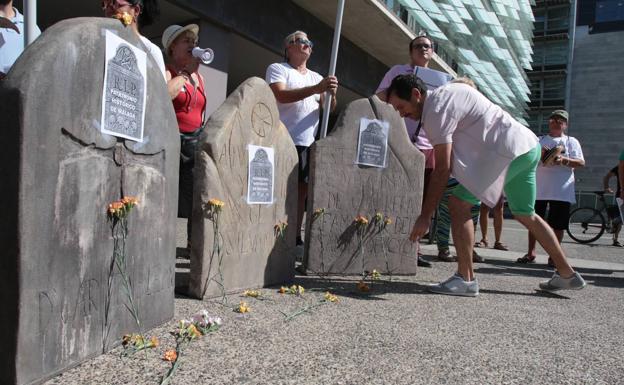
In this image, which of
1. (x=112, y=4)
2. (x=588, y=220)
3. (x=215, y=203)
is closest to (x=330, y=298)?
(x=215, y=203)

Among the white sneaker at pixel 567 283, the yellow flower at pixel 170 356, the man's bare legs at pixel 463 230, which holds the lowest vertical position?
the yellow flower at pixel 170 356

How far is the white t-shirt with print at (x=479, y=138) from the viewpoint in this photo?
2.99 m

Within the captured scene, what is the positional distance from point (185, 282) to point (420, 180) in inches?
74.9

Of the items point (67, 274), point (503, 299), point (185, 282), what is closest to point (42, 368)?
point (67, 274)

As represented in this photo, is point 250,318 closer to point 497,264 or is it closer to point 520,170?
point 520,170

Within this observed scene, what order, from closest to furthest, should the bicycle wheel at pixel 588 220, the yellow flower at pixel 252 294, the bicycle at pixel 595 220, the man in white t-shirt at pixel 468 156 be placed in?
1. the yellow flower at pixel 252 294
2. the man in white t-shirt at pixel 468 156
3. the bicycle at pixel 595 220
4. the bicycle wheel at pixel 588 220

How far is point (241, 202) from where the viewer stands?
9.02 ft

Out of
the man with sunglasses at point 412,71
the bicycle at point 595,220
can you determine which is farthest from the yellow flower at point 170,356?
the bicycle at point 595,220

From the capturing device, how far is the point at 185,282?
2.90 meters

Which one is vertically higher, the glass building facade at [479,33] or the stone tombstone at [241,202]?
the glass building facade at [479,33]

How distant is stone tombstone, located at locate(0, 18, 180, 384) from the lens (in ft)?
4.51

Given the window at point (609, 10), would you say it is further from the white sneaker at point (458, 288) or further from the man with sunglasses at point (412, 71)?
the white sneaker at point (458, 288)

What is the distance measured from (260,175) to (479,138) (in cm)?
138

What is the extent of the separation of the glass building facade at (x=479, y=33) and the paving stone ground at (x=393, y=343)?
826cm
